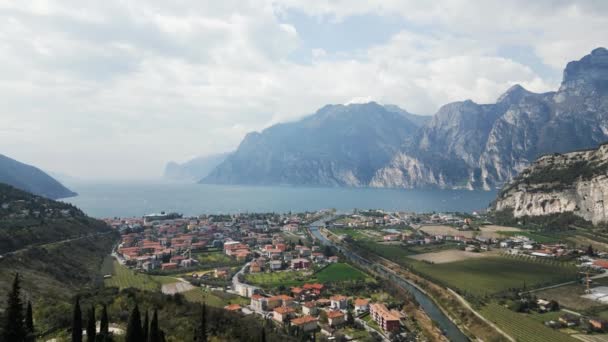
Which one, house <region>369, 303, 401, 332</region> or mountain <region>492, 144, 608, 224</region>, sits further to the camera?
mountain <region>492, 144, 608, 224</region>

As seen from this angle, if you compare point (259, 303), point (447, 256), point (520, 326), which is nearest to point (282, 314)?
→ point (259, 303)

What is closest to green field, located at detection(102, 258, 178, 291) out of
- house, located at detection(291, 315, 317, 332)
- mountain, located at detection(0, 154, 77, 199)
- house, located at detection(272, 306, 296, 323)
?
house, located at detection(272, 306, 296, 323)

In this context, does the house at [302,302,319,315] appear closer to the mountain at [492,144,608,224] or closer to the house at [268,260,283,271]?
the house at [268,260,283,271]

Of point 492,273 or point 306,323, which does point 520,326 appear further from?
point 306,323

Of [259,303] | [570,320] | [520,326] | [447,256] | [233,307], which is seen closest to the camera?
[570,320]

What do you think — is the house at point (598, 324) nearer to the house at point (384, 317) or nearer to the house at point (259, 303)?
the house at point (384, 317)
